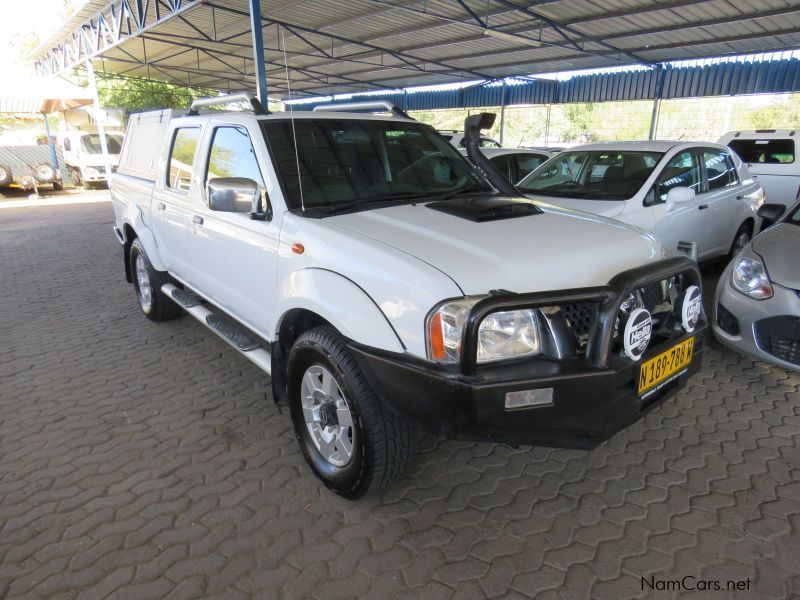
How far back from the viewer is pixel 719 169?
6.00 metres

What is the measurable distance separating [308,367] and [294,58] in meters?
18.6

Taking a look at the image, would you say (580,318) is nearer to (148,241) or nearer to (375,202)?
(375,202)

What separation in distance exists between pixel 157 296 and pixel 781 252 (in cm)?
519

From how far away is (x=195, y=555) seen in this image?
2270mm

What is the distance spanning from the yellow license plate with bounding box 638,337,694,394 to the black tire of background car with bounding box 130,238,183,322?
13.3 feet

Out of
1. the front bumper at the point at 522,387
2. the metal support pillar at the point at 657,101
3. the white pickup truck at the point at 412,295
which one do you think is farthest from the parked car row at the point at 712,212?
the metal support pillar at the point at 657,101

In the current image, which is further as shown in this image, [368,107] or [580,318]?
[368,107]

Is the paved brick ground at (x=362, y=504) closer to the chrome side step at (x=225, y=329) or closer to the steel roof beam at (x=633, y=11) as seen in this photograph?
the chrome side step at (x=225, y=329)

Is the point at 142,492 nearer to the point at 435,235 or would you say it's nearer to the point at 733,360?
the point at 435,235

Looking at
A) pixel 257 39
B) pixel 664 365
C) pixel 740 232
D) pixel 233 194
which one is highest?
pixel 257 39

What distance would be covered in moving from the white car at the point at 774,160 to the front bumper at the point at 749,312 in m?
5.73

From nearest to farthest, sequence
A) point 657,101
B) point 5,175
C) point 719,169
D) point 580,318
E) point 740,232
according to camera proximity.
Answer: point 580,318 < point 719,169 < point 740,232 < point 657,101 < point 5,175

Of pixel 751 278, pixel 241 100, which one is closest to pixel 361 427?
pixel 241 100

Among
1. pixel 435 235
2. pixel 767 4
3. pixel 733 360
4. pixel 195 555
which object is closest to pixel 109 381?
pixel 195 555
